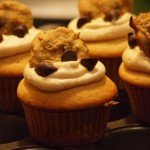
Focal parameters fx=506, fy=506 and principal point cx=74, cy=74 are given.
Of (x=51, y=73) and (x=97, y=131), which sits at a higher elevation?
(x=51, y=73)

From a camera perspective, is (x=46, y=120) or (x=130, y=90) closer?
(x=46, y=120)

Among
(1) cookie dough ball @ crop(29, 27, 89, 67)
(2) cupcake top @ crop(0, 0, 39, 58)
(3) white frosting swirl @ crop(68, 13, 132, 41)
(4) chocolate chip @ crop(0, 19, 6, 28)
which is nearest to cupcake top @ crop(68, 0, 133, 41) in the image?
(3) white frosting swirl @ crop(68, 13, 132, 41)

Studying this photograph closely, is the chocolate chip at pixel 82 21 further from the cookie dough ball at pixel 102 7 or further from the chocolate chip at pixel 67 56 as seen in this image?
the chocolate chip at pixel 67 56

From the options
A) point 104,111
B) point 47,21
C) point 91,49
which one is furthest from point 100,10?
point 47,21

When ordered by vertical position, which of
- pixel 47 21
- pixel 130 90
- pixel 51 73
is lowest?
pixel 47 21

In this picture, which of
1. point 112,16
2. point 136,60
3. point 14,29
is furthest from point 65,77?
point 112,16

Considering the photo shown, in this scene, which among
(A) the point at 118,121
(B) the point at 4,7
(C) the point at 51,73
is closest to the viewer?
(C) the point at 51,73

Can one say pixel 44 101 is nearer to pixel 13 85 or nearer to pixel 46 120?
pixel 46 120
